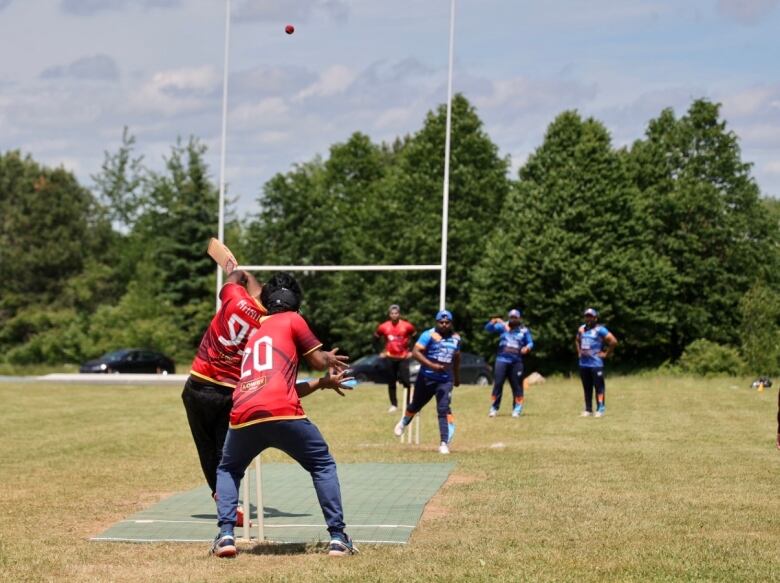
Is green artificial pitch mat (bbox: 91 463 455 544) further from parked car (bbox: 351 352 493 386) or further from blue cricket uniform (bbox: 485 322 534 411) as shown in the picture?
parked car (bbox: 351 352 493 386)

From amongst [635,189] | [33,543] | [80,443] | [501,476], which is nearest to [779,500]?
[501,476]

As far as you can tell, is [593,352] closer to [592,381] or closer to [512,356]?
[592,381]

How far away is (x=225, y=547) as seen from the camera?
27.6 feet

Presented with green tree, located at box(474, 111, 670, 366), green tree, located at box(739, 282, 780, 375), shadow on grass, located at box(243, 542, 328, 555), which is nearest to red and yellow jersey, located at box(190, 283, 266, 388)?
shadow on grass, located at box(243, 542, 328, 555)

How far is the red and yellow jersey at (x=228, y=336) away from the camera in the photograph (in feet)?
31.4

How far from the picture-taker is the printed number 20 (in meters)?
8.43

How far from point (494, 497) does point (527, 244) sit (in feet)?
143

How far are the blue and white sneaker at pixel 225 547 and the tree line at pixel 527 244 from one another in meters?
41.1

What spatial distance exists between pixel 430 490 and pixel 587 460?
366 centimetres

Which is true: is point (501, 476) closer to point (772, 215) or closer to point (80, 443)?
point (80, 443)

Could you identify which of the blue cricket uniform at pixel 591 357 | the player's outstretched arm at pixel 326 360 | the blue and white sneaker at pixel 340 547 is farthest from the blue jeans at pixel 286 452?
the blue cricket uniform at pixel 591 357

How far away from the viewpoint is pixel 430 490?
1255cm

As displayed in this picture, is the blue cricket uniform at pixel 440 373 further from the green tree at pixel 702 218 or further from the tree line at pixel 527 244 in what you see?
the green tree at pixel 702 218

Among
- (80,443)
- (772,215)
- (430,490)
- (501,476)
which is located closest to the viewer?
(430,490)
